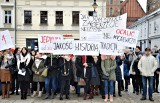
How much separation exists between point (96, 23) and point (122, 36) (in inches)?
42.5

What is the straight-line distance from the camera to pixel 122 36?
1160cm

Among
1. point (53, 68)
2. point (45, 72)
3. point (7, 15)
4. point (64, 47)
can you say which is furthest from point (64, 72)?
point (7, 15)

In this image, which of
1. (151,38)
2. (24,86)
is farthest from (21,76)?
(151,38)

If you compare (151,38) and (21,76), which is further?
Answer: (151,38)

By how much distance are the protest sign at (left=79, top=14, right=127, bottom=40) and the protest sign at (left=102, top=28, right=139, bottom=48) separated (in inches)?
8.3

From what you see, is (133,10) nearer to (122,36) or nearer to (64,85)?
(122,36)

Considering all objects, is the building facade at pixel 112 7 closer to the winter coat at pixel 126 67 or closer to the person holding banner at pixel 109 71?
the winter coat at pixel 126 67

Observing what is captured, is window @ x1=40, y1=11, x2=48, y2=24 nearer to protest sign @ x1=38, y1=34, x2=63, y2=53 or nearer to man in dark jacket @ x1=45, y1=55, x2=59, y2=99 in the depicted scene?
protest sign @ x1=38, y1=34, x2=63, y2=53

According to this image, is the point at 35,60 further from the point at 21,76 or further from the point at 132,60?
the point at 132,60

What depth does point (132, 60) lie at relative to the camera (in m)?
12.7

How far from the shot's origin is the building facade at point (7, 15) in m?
39.4

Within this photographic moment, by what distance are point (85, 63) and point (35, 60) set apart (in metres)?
1.89

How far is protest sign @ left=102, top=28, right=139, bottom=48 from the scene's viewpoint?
11.5 metres

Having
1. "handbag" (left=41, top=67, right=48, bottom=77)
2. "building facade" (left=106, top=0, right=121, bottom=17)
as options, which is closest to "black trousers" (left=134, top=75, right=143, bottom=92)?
"handbag" (left=41, top=67, right=48, bottom=77)
